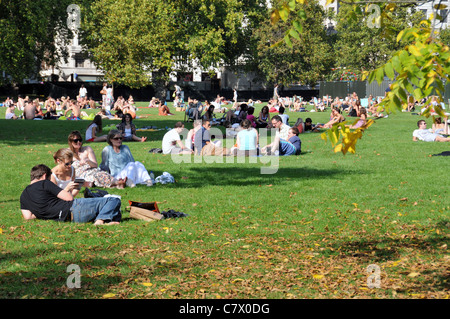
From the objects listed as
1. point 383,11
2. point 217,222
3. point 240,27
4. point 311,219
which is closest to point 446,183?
point 311,219

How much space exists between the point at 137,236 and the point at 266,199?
3.64 meters

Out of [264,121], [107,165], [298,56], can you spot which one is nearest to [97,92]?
[298,56]

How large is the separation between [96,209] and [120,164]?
3.71 metres

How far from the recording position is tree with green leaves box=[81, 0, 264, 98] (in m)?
61.5

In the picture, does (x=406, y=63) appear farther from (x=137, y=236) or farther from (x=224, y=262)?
(x=137, y=236)

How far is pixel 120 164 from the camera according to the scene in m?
13.6

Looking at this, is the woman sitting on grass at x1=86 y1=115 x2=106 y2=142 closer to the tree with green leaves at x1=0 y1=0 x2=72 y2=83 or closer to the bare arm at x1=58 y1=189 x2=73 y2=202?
the bare arm at x1=58 y1=189 x2=73 y2=202

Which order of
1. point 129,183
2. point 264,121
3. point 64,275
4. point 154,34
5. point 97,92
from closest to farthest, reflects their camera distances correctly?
point 64,275, point 129,183, point 264,121, point 154,34, point 97,92

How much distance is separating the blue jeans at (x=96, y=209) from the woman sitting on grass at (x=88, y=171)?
3.11 m

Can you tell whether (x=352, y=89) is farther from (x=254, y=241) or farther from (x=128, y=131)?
(x=254, y=241)

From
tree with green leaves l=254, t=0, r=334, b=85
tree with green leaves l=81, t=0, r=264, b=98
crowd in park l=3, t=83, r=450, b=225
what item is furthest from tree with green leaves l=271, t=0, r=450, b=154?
tree with green leaves l=254, t=0, r=334, b=85

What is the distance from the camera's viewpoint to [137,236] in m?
9.11

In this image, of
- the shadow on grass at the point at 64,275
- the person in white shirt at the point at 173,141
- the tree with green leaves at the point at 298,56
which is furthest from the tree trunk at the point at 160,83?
the shadow on grass at the point at 64,275

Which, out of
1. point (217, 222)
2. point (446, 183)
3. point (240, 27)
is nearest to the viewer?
point (217, 222)
